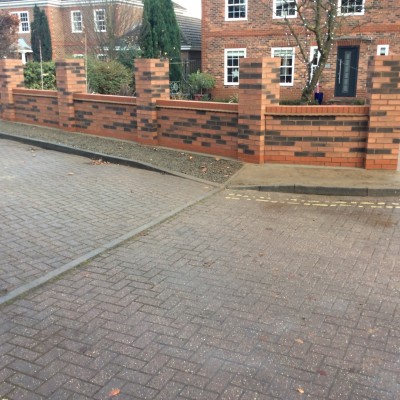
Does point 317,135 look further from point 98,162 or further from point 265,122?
point 98,162

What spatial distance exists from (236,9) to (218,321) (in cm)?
2207

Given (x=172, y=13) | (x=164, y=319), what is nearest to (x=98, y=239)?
(x=164, y=319)

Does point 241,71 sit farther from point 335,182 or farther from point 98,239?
point 98,239

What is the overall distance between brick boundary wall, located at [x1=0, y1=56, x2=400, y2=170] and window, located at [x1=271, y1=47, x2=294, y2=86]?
1362cm

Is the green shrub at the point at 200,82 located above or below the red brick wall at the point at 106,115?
above

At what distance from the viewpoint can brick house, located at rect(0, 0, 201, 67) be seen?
1067 inches

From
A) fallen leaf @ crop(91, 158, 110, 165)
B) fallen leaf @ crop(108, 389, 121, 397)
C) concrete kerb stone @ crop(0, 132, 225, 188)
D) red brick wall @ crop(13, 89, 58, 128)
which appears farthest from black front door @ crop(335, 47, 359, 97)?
fallen leaf @ crop(108, 389, 121, 397)

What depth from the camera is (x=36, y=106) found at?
13.5 meters

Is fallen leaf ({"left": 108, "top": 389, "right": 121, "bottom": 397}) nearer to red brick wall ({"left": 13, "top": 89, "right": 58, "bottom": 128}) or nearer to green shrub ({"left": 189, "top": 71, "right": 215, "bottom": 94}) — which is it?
red brick wall ({"left": 13, "top": 89, "right": 58, "bottom": 128})

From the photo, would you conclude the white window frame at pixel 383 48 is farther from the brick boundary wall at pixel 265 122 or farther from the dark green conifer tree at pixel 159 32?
the brick boundary wall at pixel 265 122

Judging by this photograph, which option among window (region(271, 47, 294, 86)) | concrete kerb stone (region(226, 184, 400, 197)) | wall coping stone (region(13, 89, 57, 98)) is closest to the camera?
concrete kerb stone (region(226, 184, 400, 197))

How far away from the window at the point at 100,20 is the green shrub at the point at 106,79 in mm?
10523

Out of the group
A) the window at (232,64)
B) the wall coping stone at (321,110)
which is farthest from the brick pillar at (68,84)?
the window at (232,64)

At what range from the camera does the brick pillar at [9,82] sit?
14.1 meters
